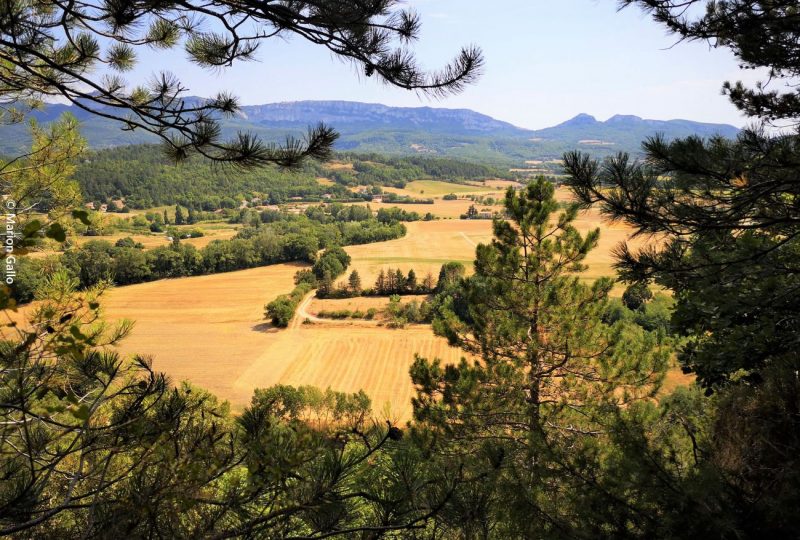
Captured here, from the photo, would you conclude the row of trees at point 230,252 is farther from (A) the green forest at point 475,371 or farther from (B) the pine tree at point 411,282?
(A) the green forest at point 475,371

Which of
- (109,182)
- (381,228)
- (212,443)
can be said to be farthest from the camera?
(109,182)

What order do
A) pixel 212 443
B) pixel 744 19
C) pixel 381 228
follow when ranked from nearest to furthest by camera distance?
pixel 212 443 < pixel 744 19 < pixel 381 228

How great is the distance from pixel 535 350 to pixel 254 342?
30.0 m

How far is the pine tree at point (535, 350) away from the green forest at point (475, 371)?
1.6 inches

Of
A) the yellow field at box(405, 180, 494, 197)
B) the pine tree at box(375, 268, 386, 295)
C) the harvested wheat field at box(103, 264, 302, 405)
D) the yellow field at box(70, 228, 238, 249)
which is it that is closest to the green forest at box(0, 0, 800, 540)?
the harvested wheat field at box(103, 264, 302, 405)

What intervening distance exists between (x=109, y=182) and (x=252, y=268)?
182ft

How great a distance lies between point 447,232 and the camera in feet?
232

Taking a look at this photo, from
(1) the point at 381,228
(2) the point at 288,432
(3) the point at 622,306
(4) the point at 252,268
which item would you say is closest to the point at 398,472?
(2) the point at 288,432

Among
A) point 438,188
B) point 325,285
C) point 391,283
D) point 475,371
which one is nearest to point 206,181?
point 438,188

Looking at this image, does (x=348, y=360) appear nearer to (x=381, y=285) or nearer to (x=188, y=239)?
(x=381, y=285)

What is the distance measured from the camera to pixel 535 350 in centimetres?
748

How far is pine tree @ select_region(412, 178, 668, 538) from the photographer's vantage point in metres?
7.36

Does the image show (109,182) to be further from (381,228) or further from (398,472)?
(398,472)

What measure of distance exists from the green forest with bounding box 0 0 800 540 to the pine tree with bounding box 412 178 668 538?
0.04 m
